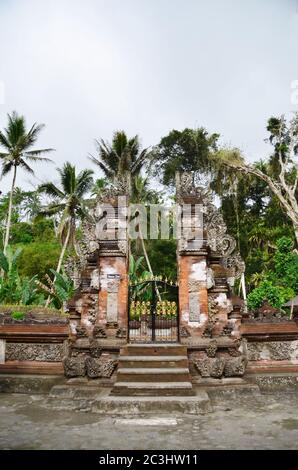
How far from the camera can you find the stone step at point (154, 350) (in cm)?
836

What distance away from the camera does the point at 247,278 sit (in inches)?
1156

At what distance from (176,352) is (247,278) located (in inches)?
865

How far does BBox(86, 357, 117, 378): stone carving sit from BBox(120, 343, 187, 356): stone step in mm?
310

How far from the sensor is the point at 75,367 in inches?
336

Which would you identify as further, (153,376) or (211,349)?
(211,349)

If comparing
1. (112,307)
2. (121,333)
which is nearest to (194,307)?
(121,333)

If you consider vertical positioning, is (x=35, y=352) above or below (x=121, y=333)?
below

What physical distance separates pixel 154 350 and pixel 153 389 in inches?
43.3

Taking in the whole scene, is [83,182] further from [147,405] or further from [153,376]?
[147,405]

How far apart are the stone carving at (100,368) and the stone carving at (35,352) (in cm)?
108

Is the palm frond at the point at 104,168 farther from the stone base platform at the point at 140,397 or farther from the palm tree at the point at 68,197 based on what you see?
the stone base platform at the point at 140,397

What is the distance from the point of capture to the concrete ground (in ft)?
17.4

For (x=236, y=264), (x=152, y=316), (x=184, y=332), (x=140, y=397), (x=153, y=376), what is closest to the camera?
(x=140, y=397)

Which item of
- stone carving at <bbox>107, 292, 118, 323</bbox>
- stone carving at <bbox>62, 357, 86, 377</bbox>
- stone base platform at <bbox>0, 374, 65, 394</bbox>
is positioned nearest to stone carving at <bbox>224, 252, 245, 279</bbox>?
stone carving at <bbox>107, 292, 118, 323</bbox>
